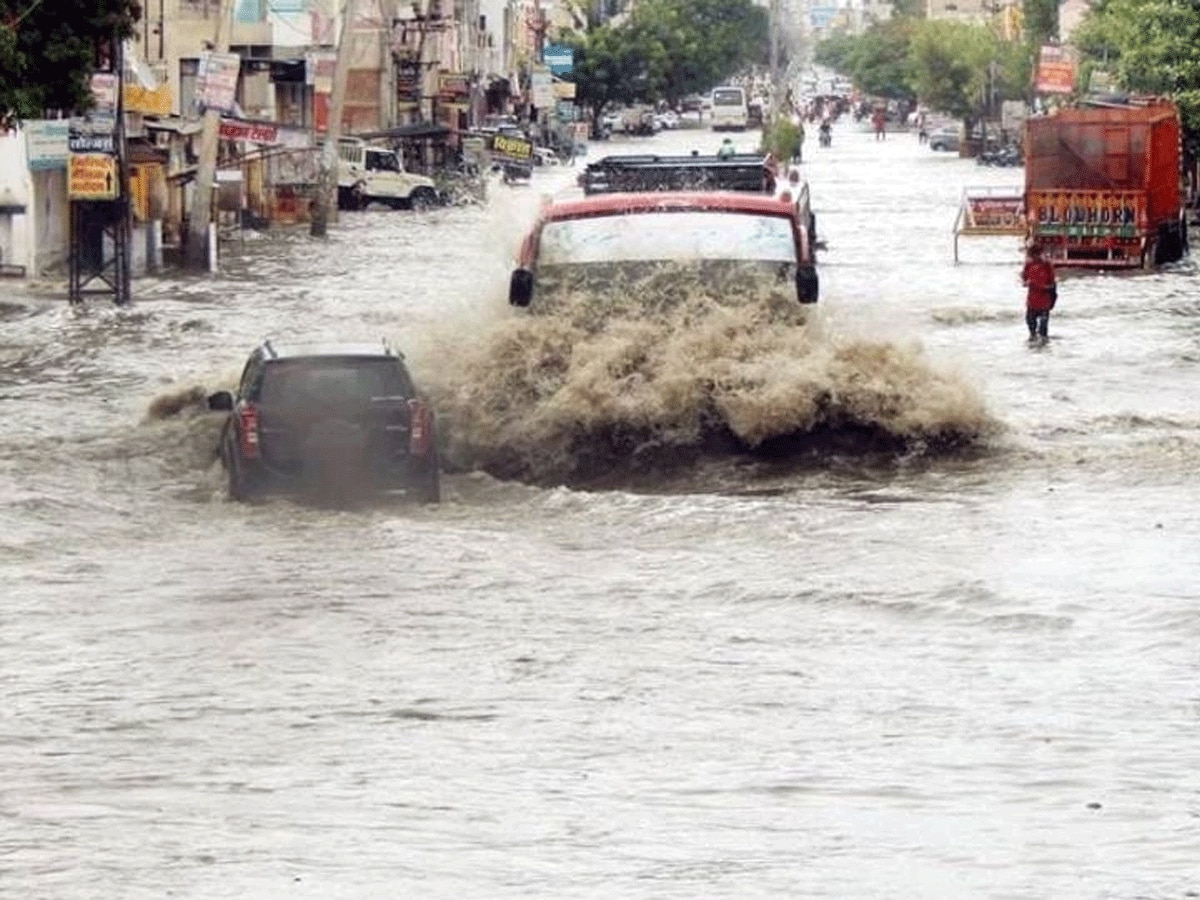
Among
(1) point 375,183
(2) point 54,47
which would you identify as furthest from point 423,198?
(2) point 54,47

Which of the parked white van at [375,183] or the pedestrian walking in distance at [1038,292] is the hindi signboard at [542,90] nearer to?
the parked white van at [375,183]

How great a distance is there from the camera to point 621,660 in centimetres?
1738

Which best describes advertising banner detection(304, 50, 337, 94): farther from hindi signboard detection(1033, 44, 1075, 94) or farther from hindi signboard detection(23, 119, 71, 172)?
hindi signboard detection(23, 119, 71, 172)

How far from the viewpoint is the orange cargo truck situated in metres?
50.9

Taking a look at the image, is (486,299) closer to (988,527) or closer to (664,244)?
(664,244)

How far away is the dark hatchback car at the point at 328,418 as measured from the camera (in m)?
22.4

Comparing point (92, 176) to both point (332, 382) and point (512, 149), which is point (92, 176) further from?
point (512, 149)

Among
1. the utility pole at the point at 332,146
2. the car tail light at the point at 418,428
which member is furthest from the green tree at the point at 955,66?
the car tail light at the point at 418,428

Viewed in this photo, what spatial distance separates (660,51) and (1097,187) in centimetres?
10812

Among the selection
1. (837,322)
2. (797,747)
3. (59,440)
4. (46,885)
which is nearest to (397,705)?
(797,747)

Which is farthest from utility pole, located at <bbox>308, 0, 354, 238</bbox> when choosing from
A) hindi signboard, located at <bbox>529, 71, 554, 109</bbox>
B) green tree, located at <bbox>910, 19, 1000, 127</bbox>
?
green tree, located at <bbox>910, 19, 1000, 127</bbox>

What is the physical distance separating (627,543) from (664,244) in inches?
160

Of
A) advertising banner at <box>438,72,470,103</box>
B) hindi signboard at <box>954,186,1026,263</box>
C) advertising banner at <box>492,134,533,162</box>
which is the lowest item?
hindi signboard at <box>954,186,1026,263</box>

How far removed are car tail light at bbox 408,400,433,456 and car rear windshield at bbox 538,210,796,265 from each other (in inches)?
127
